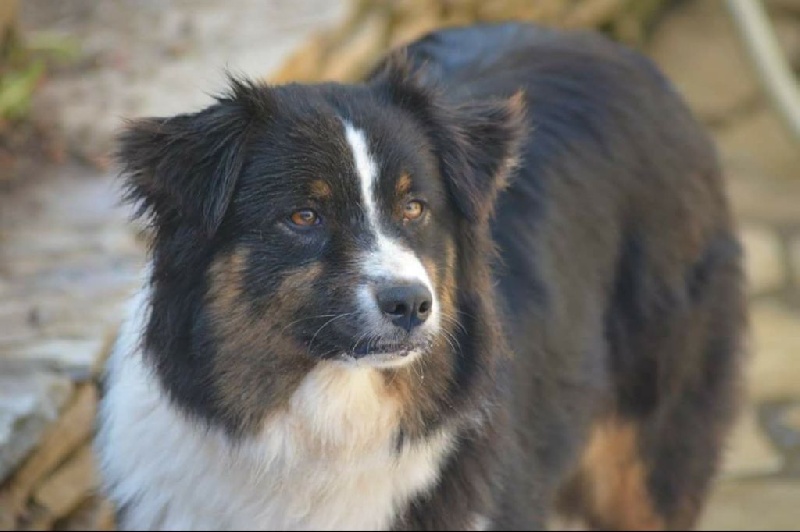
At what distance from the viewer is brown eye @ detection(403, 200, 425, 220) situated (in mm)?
3330

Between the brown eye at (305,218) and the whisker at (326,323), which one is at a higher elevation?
the brown eye at (305,218)

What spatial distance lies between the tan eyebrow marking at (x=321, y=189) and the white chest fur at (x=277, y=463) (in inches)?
18.4

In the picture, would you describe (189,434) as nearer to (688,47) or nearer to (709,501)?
(709,501)

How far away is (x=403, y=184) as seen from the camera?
3.31 m

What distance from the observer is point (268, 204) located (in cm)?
328

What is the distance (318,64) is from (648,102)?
7.06 ft

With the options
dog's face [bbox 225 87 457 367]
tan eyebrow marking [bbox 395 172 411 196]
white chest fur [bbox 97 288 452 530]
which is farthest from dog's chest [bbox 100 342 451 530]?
tan eyebrow marking [bbox 395 172 411 196]

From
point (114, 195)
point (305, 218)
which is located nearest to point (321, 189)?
point (305, 218)

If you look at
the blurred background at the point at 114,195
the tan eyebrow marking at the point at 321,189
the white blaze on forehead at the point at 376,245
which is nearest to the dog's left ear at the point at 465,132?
the white blaze on forehead at the point at 376,245

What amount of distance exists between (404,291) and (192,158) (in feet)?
2.07

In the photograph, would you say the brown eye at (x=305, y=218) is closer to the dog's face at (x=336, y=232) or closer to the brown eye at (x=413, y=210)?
the dog's face at (x=336, y=232)

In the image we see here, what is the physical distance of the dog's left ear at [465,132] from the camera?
3.51 metres

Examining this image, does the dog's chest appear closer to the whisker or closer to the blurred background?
the whisker

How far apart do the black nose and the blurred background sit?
1.21 m
